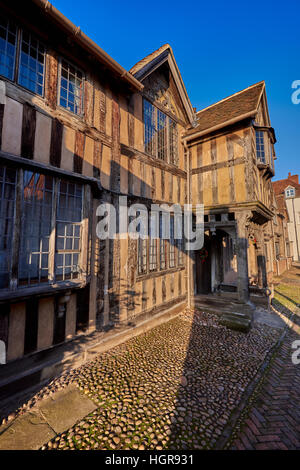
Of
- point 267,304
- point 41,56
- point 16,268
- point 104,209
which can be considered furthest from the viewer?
point 267,304

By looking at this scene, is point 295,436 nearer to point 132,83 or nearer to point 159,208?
point 159,208

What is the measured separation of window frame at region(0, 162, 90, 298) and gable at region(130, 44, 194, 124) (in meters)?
4.51

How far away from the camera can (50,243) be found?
3.58 metres

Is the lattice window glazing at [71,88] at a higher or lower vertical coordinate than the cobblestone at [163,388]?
higher

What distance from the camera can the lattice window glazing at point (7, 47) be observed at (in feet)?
11.3

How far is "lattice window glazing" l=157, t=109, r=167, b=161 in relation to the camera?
7109 mm

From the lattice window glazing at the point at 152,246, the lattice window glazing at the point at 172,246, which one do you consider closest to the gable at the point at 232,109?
the lattice window glazing at the point at 172,246

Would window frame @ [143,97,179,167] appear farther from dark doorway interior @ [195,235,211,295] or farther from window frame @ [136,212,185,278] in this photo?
dark doorway interior @ [195,235,211,295]

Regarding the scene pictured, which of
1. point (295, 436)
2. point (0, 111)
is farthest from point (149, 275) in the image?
point (0, 111)

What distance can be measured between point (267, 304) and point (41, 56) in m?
11.3

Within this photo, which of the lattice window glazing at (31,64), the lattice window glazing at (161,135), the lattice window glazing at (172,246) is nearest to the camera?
the lattice window glazing at (31,64)

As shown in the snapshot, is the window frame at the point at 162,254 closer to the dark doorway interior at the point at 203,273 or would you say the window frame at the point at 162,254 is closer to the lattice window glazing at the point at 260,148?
the dark doorway interior at the point at 203,273

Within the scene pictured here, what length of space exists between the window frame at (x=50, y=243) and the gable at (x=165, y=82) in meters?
4.51
